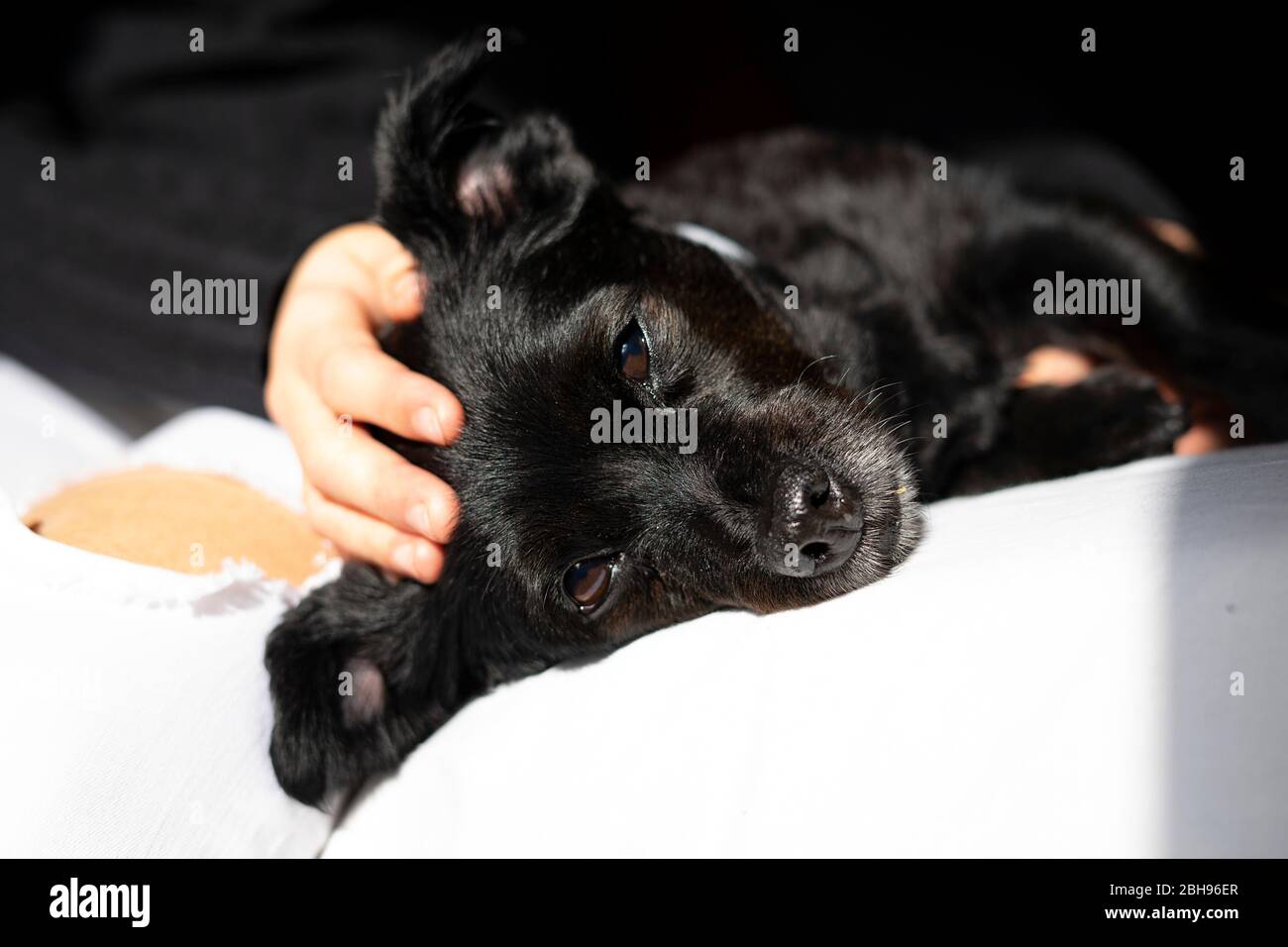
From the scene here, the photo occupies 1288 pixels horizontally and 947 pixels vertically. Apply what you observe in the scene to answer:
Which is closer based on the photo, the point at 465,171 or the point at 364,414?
the point at 364,414

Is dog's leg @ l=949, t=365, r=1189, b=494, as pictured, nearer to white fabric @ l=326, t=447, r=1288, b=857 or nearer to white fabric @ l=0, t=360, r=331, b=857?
white fabric @ l=326, t=447, r=1288, b=857

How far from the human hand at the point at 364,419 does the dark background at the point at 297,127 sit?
0.40m

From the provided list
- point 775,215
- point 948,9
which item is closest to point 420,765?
point 775,215

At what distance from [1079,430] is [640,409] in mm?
975

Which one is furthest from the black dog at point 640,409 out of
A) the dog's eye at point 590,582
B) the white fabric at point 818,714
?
the white fabric at point 818,714

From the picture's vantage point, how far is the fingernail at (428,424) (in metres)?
1.54

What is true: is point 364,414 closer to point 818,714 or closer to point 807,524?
point 807,524

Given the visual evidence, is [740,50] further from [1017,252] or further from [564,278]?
[564,278]

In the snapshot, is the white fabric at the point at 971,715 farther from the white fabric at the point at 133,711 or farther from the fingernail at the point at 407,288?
the fingernail at the point at 407,288

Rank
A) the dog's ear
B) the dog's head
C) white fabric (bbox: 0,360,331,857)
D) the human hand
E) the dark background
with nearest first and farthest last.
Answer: white fabric (bbox: 0,360,331,857) < the dog's head < the human hand < the dog's ear < the dark background

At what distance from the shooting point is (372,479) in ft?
5.20

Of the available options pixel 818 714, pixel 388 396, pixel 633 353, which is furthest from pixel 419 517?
pixel 818 714

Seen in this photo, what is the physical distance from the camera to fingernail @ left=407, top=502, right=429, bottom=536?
153 cm

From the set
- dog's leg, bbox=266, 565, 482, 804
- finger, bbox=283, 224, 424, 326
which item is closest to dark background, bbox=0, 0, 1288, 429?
finger, bbox=283, 224, 424, 326
